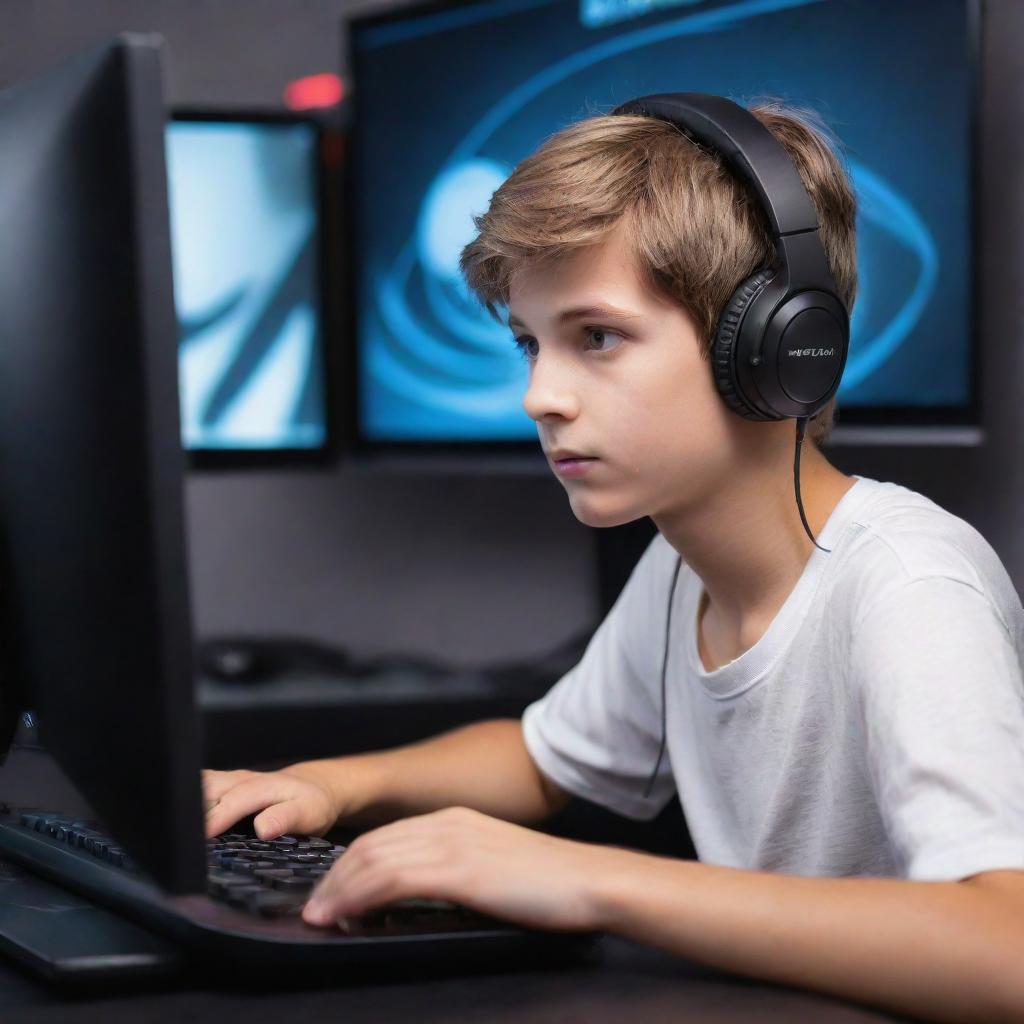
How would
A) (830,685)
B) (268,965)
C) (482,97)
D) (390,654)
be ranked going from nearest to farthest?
(268,965) → (830,685) → (482,97) → (390,654)

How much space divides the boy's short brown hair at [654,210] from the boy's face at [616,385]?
0.04 ft

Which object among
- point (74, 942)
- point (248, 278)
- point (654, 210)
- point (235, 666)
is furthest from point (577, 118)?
point (74, 942)

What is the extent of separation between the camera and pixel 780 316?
0.75 m

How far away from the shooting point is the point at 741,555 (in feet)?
2.82

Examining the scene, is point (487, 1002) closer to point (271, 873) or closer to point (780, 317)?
point (271, 873)

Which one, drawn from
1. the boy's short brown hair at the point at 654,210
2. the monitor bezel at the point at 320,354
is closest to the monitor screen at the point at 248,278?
the monitor bezel at the point at 320,354

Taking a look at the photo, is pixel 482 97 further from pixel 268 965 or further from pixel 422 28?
pixel 268 965

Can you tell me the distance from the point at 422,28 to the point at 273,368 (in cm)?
47

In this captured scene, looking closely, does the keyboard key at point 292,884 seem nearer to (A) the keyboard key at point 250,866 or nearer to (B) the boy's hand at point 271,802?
(A) the keyboard key at point 250,866

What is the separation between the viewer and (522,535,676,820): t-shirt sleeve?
102 cm

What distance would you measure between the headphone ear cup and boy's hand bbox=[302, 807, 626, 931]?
0.95 feet

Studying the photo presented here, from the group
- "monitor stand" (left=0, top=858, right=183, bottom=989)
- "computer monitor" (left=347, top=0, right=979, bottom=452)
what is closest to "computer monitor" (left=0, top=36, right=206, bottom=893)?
"monitor stand" (left=0, top=858, right=183, bottom=989)

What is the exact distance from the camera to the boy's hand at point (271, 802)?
2.57 feet

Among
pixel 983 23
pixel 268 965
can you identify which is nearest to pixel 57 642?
pixel 268 965
